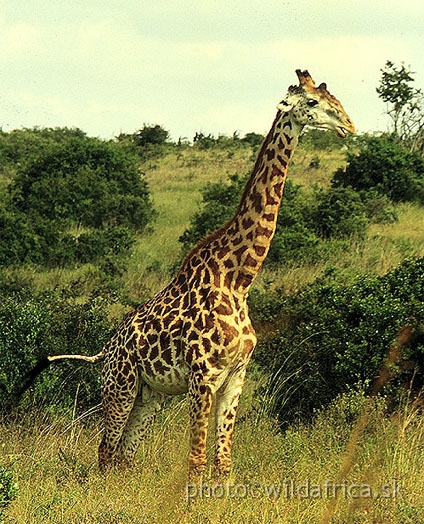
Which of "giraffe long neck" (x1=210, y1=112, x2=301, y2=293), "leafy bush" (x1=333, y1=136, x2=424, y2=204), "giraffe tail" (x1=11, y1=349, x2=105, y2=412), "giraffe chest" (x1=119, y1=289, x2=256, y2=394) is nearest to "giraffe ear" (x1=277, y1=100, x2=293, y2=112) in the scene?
"giraffe long neck" (x1=210, y1=112, x2=301, y2=293)

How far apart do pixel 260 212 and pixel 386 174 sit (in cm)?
1962

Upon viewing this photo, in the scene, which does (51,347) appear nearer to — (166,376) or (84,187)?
(166,376)

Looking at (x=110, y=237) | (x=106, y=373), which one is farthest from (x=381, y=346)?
(x=110, y=237)

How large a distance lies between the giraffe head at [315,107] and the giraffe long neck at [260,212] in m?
0.14

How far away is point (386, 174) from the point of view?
26.3 meters

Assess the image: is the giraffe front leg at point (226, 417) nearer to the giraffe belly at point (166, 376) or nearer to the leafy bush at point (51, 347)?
the giraffe belly at point (166, 376)

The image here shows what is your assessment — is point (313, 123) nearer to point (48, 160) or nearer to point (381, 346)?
point (381, 346)

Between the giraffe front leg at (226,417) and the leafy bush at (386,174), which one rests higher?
the leafy bush at (386,174)

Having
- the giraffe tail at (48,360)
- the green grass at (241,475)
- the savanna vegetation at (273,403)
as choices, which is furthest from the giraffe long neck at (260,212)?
the giraffe tail at (48,360)

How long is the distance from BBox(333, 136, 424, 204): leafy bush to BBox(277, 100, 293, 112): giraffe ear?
18729mm

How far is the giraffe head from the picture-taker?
6.82 m

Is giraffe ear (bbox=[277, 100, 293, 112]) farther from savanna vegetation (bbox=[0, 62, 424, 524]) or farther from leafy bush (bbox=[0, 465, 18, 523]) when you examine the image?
leafy bush (bbox=[0, 465, 18, 523])

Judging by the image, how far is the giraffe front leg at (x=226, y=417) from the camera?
700 centimetres

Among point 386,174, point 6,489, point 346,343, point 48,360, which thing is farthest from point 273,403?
point 386,174
